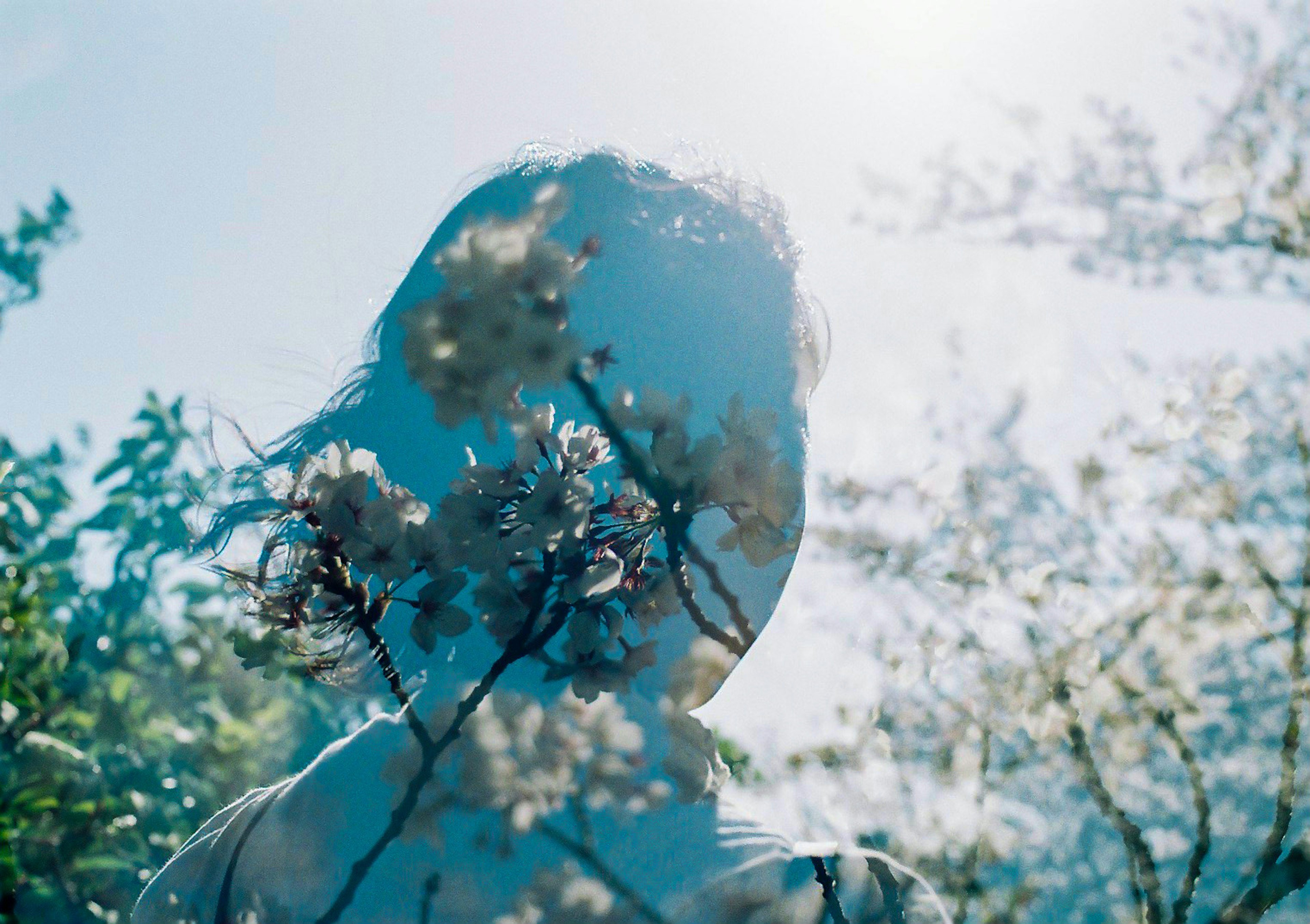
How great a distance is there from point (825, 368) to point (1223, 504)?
1703 millimetres

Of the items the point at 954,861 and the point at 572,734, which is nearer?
the point at 572,734

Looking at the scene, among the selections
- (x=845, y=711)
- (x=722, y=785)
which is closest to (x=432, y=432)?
(x=722, y=785)

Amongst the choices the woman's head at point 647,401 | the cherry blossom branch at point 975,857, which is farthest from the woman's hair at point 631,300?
the cherry blossom branch at point 975,857

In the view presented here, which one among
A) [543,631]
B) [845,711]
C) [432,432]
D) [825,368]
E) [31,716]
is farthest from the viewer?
[845,711]

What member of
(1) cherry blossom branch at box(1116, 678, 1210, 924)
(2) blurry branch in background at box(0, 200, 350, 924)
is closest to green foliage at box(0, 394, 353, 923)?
(2) blurry branch in background at box(0, 200, 350, 924)

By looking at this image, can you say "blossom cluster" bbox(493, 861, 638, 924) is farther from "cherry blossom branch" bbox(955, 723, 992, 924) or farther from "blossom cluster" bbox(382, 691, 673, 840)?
"cherry blossom branch" bbox(955, 723, 992, 924)

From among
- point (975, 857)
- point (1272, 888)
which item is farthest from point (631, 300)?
point (975, 857)

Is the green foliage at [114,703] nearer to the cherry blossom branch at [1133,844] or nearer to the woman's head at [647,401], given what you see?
the woman's head at [647,401]

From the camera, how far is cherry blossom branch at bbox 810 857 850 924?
1.67ft

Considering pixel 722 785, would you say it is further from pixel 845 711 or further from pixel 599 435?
pixel 845 711

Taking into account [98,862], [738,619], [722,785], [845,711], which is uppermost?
[98,862]

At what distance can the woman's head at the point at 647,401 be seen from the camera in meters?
0.48

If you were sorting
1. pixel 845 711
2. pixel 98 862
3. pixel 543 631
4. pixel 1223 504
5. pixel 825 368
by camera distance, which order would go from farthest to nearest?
pixel 845 711 → pixel 1223 504 → pixel 98 862 → pixel 825 368 → pixel 543 631

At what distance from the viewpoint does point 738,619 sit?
0.56 meters
